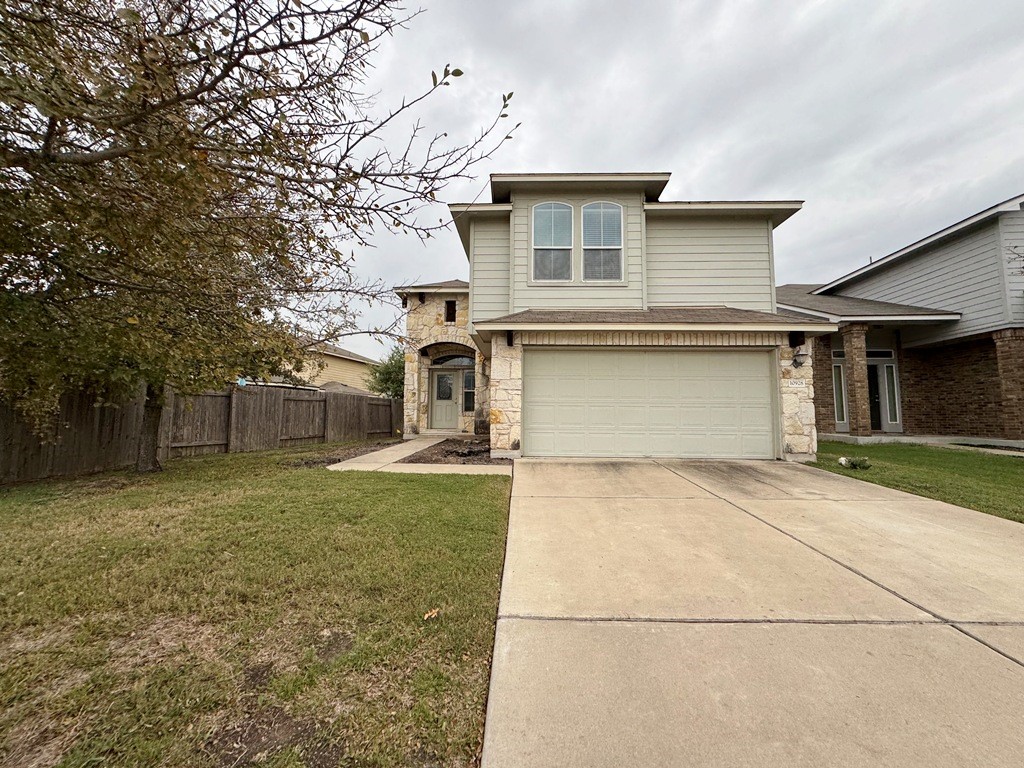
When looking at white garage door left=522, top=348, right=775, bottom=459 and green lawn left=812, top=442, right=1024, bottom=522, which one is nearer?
green lawn left=812, top=442, right=1024, bottom=522

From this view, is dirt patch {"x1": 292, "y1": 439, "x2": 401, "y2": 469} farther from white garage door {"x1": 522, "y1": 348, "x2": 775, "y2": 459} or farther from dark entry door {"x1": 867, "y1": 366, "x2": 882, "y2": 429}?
dark entry door {"x1": 867, "y1": 366, "x2": 882, "y2": 429}

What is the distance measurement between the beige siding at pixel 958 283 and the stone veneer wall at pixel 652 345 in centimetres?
663

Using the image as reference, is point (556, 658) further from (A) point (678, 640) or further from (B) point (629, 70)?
(B) point (629, 70)

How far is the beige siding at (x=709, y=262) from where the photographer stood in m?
8.93

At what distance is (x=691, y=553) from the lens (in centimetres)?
320

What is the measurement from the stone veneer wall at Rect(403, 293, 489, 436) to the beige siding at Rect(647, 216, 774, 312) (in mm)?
5823

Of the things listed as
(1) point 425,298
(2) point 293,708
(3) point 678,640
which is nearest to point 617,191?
(1) point 425,298

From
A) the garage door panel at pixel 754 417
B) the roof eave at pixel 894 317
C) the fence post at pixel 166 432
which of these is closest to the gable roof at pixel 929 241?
the roof eave at pixel 894 317

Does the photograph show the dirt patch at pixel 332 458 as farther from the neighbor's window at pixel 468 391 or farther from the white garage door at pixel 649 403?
the neighbor's window at pixel 468 391

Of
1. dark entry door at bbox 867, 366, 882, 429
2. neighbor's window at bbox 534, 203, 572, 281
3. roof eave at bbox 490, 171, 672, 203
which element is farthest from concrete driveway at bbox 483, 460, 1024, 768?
dark entry door at bbox 867, 366, 882, 429

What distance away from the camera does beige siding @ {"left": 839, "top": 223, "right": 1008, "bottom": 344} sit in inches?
385

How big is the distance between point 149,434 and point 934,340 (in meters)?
17.9

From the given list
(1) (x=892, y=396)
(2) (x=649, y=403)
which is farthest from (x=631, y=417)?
(1) (x=892, y=396)

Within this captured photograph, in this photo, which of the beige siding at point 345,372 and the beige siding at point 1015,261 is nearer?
the beige siding at point 1015,261
